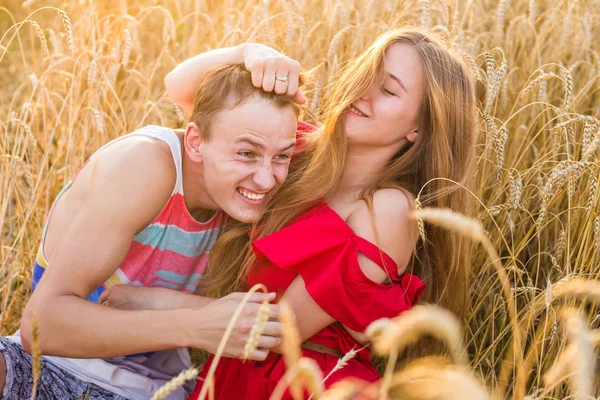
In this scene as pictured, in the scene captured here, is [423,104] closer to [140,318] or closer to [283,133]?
[283,133]

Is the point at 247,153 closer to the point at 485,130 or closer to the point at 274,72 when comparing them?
the point at 274,72

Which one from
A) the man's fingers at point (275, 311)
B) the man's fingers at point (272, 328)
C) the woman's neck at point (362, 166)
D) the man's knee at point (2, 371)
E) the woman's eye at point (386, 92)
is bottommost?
the man's knee at point (2, 371)

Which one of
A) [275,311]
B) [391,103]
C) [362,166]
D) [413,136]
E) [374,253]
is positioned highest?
[391,103]

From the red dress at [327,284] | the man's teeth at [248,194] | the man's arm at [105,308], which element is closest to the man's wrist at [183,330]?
the man's arm at [105,308]

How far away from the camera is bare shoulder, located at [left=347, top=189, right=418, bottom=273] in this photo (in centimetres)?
204

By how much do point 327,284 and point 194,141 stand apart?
0.60 m

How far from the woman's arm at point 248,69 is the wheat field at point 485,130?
0.33 m

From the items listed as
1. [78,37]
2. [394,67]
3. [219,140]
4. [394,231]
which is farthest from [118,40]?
[394,231]

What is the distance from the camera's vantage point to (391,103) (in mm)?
2109

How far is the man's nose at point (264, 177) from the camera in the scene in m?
2.03

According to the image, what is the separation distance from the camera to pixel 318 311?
2021 millimetres

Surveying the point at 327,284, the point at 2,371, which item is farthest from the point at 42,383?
the point at 327,284

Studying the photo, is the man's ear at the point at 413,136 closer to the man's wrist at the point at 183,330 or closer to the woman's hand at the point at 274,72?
the woman's hand at the point at 274,72

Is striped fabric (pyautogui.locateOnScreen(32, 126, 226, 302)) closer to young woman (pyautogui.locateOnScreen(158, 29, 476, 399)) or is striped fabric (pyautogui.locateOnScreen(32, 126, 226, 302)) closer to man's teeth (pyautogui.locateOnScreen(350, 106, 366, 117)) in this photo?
young woman (pyautogui.locateOnScreen(158, 29, 476, 399))
